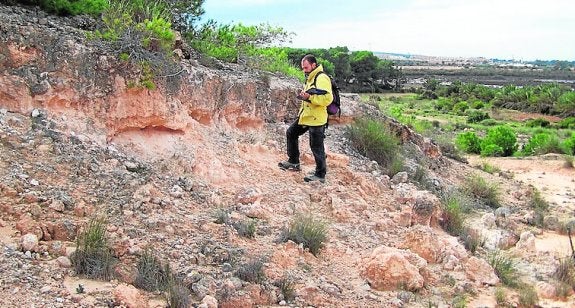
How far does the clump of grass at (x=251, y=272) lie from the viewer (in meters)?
4.57

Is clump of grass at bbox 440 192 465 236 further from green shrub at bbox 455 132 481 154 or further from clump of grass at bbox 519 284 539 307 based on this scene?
green shrub at bbox 455 132 481 154

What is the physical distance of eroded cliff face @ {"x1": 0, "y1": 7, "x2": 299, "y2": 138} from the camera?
550 centimetres

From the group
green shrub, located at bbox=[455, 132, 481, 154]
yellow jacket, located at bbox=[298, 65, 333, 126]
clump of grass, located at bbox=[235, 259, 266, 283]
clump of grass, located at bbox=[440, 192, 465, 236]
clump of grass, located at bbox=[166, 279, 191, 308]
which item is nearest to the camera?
clump of grass, located at bbox=[166, 279, 191, 308]

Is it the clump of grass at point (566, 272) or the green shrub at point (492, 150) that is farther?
the green shrub at point (492, 150)

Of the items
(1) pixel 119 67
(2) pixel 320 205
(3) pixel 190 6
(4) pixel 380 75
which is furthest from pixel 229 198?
(4) pixel 380 75

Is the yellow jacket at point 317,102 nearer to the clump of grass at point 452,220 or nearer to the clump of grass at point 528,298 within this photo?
the clump of grass at point 452,220

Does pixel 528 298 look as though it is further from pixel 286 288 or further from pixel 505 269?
pixel 286 288

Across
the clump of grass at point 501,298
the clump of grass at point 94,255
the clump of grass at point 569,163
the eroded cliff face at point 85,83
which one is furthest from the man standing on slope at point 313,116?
the clump of grass at point 569,163

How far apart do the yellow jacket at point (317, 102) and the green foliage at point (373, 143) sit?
2.33 meters

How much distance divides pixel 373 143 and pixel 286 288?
496 centimetres

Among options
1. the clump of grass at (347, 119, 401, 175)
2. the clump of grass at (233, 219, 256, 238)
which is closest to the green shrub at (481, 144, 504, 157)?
the clump of grass at (347, 119, 401, 175)

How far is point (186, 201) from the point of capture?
5.63 meters

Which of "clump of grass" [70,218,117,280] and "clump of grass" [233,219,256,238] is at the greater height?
"clump of grass" [70,218,117,280]

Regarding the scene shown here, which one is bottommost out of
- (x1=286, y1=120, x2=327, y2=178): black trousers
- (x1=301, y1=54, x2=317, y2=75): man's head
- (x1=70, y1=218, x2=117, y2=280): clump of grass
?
(x1=70, y1=218, x2=117, y2=280): clump of grass
